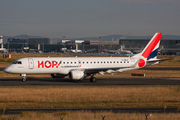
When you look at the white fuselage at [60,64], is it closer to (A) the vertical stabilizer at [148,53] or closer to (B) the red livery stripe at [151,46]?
(A) the vertical stabilizer at [148,53]

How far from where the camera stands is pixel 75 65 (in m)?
47.2

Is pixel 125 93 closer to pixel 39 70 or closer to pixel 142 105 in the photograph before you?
pixel 142 105

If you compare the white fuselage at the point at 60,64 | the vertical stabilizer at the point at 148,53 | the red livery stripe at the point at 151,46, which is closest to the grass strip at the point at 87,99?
the white fuselage at the point at 60,64

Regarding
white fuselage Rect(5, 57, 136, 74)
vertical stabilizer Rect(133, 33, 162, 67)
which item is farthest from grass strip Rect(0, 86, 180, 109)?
vertical stabilizer Rect(133, 33, 162, 67)

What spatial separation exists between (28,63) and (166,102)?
84.9 feet

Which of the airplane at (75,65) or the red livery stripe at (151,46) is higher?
the red livery stripe at (151,46)

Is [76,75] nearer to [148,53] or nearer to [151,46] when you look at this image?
[148,53]

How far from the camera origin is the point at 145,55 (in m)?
52.3

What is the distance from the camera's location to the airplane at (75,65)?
45000 millimetres

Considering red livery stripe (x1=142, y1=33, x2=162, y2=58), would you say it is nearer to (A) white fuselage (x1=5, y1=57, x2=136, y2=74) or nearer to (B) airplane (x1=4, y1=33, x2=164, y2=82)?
(B) airplane (x1=4, y1=33, x2=164, y2=82)

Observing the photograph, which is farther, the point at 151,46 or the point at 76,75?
A: the point at 151,46

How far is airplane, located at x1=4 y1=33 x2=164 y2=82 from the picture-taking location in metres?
45.0

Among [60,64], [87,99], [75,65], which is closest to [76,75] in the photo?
[75,65]

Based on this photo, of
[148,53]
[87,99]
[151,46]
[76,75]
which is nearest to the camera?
[87,99]
